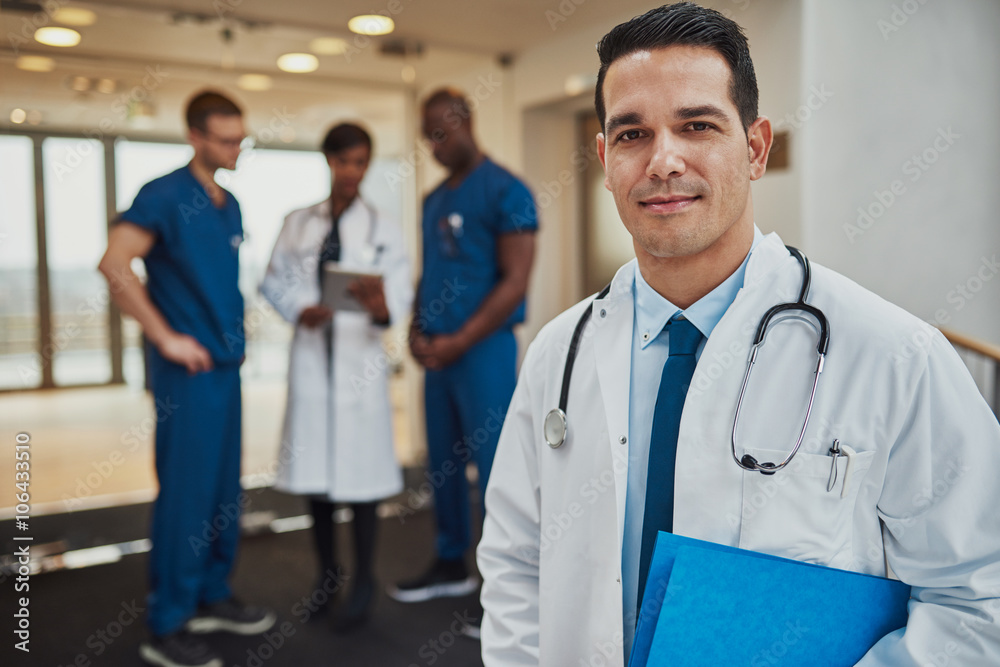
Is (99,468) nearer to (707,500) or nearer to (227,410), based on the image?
(227,410)

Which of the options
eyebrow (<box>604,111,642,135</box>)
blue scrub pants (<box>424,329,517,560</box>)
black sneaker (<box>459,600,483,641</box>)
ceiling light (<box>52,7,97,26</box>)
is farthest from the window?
eyebrow (<box>604,111,642,135</box>)

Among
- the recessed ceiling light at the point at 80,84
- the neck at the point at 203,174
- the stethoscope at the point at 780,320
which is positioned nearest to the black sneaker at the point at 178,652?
the neck at the point at 203,174

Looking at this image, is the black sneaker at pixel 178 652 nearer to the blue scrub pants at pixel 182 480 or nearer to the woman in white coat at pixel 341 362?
the blue scrub pants at pixel 182 480

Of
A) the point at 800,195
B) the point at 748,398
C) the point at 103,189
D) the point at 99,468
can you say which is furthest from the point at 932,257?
the point at 99,468

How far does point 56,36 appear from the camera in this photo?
3.40 meters

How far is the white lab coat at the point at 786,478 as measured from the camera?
2.63ft

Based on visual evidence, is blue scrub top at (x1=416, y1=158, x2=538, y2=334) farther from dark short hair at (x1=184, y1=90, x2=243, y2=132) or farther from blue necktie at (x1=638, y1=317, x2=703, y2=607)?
blue necktie at (x1=638, y1=317, x2=703, y2=607)

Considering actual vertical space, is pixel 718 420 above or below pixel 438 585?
above

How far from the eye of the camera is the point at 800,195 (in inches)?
127

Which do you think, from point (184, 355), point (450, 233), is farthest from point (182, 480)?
point (450, 233)

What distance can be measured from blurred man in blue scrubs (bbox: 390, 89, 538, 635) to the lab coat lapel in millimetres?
1710

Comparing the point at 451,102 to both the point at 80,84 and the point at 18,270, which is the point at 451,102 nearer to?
the point at 80,84

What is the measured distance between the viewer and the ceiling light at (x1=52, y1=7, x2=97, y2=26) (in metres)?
3.38

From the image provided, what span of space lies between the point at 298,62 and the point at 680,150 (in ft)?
11.7
